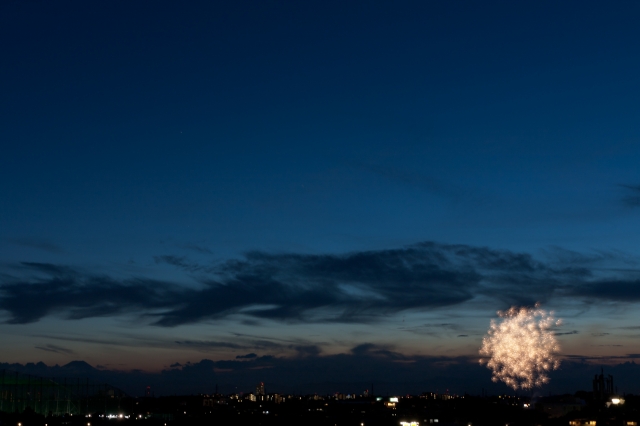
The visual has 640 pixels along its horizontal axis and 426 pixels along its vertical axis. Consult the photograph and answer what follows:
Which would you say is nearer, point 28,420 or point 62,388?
point 28,420

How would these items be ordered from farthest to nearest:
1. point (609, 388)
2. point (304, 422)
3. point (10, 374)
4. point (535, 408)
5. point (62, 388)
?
1. point (609, 388)
2. point (535, 408)
3. point (304, 422)
4. point (62, 388)
5. point (10, 374)

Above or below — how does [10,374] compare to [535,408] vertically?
above

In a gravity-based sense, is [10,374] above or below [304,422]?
above

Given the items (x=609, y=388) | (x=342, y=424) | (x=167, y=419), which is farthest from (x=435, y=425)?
(x=609, y=388)

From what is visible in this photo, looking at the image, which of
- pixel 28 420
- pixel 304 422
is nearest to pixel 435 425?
pixel 304 422

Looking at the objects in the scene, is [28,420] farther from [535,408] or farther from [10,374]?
[535,408]

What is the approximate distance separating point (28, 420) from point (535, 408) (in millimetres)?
81012

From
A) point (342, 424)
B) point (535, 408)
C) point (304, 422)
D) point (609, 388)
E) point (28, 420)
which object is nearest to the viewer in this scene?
point (28, 420)

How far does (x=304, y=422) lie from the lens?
107875mm

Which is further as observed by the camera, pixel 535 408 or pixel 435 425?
pixel 535 408

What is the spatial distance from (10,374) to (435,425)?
54768 millimetres

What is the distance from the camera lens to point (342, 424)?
10125cm

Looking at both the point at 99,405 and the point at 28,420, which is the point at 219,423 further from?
the point at 28,420

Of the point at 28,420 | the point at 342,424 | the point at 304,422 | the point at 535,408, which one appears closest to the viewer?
the point at 28,420
